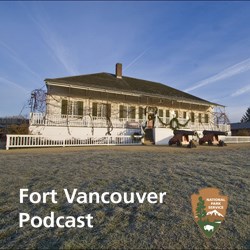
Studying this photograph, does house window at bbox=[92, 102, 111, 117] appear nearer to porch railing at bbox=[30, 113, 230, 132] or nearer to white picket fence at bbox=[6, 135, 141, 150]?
porch railing at bbox=[30, 113, 230, 132]

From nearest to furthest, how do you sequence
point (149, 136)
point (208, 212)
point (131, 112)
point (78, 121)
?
point (208, 212) < point (78, 121) < point (149, 136) < point (131, 112)

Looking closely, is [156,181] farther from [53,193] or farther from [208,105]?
[208,105]

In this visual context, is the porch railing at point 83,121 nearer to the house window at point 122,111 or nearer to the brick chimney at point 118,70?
the house window at point 122,111

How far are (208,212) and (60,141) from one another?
1493 cm

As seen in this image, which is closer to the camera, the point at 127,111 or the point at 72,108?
the point at 72,108

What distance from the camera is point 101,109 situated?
2202 centimetres

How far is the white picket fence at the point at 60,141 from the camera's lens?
1378 cm

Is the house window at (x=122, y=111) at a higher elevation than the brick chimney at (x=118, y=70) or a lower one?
lower

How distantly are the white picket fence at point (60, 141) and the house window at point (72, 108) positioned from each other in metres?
4.26

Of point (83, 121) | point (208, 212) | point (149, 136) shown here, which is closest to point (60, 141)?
point (83, 121)

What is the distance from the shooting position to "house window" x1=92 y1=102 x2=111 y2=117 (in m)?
21.6

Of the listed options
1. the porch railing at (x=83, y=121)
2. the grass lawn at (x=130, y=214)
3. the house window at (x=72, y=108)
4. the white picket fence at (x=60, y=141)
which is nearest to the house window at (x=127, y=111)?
the porch railing at (x=83, y=121)

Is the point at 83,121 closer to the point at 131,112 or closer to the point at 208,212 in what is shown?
the point at 131,112

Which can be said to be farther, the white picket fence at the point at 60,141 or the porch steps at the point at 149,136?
the porch steps at the point at 149,136
